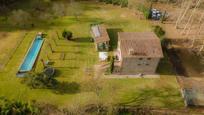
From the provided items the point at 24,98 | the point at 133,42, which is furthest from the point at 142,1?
the point at 24,98

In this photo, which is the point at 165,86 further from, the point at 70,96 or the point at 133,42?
the point at 70,96

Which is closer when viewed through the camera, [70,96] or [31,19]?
[70,96]

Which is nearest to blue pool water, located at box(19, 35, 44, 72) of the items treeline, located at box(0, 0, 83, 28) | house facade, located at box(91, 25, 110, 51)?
treeline, located at box(0, 0, 83, 28)

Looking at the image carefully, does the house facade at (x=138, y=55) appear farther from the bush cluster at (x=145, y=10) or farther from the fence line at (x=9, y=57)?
the fence line at (x=9, y=57)

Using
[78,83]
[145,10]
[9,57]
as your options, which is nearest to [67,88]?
[78,83]

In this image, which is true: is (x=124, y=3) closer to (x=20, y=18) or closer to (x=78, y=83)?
(x=20, y=18)

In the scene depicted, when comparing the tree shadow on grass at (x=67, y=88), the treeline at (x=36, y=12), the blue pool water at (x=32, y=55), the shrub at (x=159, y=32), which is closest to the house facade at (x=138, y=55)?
the tree shadow on grass at (x=67, y=88)

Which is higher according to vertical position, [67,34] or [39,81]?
[67,34]
